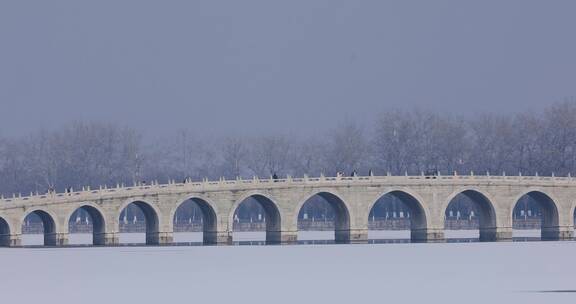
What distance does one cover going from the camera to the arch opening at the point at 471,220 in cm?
9012

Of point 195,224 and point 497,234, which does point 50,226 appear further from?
point 195,224

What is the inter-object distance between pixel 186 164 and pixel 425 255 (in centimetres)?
7902

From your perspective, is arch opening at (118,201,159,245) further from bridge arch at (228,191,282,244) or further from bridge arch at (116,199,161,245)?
bridge arch at (228,191,282,244)

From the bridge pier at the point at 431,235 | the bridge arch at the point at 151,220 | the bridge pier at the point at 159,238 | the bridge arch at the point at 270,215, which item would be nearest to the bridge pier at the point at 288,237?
the bridge arch at the point at 270,215

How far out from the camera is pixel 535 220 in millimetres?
110500

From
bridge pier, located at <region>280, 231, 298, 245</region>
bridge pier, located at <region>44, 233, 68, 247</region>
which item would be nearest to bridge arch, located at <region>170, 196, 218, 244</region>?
bridge pier, located at <region>280, 231, 298, 245</region>

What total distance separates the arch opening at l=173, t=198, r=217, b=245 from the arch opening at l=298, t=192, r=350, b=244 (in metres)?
6.78

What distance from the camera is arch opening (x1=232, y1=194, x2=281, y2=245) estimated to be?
281 ft

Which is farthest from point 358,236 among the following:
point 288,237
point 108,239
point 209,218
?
point 108,239

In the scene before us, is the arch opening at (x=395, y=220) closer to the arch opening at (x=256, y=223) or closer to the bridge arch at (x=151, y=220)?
the arch opening at (x=256, y=223)

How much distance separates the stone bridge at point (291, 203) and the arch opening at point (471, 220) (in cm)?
13

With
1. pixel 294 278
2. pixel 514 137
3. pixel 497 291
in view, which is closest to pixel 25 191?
pixel 514 137

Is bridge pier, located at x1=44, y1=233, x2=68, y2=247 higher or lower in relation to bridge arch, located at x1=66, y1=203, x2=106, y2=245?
lower

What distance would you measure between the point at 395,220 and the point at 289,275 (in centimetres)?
6226
